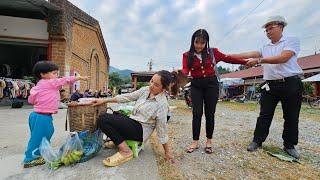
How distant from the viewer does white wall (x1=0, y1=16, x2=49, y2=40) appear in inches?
543

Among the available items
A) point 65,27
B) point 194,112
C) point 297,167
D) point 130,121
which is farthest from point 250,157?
point 65,27

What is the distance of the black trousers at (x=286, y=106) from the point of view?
3959mm

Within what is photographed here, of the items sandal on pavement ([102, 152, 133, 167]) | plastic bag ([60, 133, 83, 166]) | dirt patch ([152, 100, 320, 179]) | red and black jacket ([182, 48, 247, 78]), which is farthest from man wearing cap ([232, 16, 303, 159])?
plastic bag ([60, 133, 83, 166])

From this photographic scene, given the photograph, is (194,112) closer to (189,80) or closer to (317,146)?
(189,80)

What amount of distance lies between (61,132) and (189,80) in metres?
2.86

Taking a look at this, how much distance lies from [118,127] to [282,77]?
7.24 ft

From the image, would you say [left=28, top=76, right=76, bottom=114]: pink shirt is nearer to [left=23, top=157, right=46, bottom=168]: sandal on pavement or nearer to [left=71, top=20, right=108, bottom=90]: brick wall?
[left=23, top=157, right=46, bottom=168]: sandal on pavement

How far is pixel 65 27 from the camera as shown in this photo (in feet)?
46.3

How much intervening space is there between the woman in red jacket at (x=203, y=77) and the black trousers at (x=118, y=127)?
36.9 inches

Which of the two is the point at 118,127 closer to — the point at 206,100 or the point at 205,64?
the point at 206,100

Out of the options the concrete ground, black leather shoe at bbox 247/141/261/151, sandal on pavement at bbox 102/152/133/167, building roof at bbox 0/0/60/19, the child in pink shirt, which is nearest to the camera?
the concrete ground

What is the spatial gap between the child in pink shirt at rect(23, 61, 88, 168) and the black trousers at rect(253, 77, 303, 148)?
2.49 metres

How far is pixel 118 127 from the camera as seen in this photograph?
3512 millimetres

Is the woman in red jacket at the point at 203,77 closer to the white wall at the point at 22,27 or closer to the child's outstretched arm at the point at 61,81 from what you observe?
the child's outstretched arm at the point at 61,81
